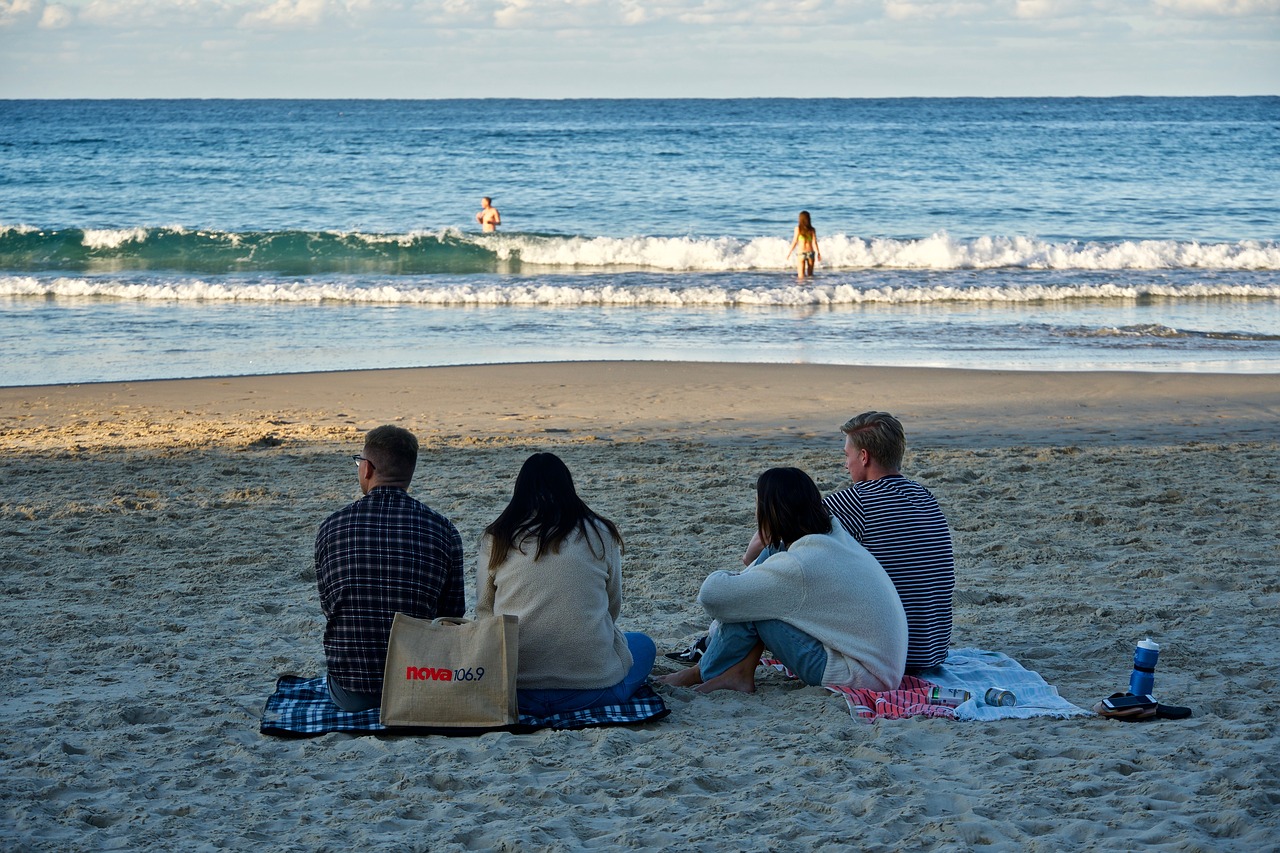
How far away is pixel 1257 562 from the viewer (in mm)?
5871

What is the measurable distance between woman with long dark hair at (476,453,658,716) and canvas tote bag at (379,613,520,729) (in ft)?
0.46

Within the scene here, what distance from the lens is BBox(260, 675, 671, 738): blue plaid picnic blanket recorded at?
12.9 feet

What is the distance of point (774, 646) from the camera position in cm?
428

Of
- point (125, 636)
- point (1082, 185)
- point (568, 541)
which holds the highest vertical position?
point (1082, 185)

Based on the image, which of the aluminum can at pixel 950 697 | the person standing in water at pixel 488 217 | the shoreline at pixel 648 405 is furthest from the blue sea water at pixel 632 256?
the aluminum can at pixel 950 697

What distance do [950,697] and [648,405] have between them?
6.13 metres

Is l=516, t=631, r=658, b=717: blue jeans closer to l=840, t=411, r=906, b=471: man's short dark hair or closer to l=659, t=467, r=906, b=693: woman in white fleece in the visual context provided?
l=659, t=467, r=906, b=693: woman in white fleece

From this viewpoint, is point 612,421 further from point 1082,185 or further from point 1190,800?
point 1082,185

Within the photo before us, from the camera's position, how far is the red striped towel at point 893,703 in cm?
406

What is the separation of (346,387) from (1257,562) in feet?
25.1

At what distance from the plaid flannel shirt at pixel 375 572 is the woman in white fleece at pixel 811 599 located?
96 cm

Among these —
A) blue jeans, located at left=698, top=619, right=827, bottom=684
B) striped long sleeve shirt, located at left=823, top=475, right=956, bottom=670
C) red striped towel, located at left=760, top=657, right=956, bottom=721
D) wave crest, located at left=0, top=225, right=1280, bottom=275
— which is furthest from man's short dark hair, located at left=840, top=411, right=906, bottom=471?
wave crest, located at left=0, top=225, right=1280, bottom=275

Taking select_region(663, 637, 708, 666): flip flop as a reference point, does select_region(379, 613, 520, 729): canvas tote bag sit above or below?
above

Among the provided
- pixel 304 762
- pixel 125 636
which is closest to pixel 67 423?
pixel 125 636
